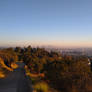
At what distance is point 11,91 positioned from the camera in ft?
27.3

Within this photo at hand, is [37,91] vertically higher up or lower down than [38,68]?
higher up

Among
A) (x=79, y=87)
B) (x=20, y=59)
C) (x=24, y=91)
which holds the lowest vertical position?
(x=20, y=59)

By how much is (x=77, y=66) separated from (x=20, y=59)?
46.2 m

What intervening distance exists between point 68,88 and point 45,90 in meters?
1.62

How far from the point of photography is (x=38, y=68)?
24.6m

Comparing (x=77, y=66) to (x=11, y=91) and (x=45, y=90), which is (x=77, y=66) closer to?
(x=45, y=90)

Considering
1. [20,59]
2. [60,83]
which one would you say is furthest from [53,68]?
[20,59]

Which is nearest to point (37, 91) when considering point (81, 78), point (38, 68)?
point (81, 78)

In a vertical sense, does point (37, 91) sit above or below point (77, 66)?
below

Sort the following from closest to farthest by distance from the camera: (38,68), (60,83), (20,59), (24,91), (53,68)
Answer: (24,91)
(60,83)
(53,68)
(38,68)
(20,59)

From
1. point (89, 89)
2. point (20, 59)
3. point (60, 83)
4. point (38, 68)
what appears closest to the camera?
point (89, 89)

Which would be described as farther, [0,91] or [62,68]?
[62,68]


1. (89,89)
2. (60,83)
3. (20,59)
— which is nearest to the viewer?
A: (89,89)

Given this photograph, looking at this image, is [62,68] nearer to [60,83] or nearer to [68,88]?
[60,83]
